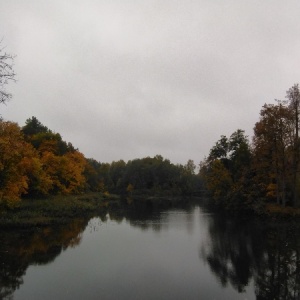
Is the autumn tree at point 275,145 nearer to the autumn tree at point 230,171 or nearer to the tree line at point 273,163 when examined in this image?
the tree line at point 273,163

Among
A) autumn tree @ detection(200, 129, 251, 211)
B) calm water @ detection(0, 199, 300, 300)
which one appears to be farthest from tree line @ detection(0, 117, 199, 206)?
autumn tree @ detection(200, 129, 251, 211)

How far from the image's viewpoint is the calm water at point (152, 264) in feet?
54.5

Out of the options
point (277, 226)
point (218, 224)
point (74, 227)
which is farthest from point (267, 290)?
point (74, 227)

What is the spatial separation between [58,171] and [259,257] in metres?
42.6

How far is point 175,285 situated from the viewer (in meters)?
17.6

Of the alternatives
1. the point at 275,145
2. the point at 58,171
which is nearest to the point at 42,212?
the point at 58,171

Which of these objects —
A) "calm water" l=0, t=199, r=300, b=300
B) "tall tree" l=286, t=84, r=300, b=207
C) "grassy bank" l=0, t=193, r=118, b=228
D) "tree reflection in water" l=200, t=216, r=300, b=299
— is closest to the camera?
"calm water" l=0, t=199, r=300, b=300

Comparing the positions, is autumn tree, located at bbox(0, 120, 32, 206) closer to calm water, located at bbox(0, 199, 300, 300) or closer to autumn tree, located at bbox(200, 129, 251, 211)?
calm water, located at bbox(0, 199, 300, 300)

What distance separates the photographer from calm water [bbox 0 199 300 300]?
54.5 ft

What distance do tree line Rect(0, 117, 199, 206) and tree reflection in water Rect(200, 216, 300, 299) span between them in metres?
14.1

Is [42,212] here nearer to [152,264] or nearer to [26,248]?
[26,248]

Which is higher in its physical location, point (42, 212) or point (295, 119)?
point (295, 119)

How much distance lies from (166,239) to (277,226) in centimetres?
1306

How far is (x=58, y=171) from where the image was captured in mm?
57719
